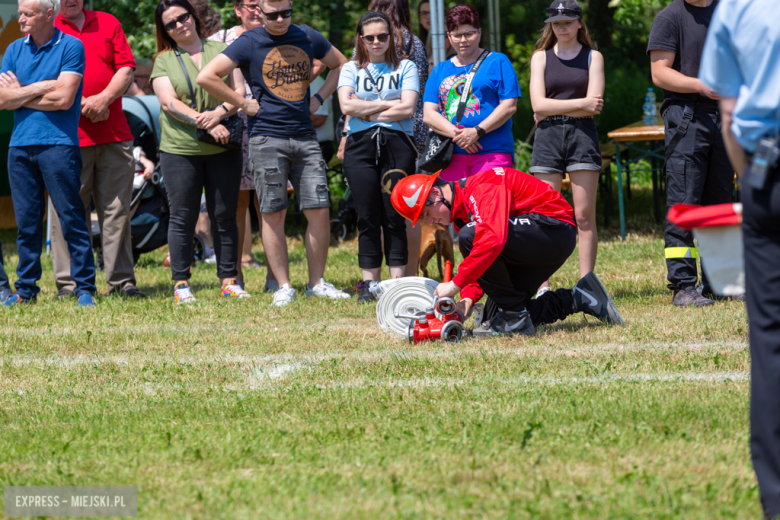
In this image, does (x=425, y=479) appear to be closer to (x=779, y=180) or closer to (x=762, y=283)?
(x=762, y=283)

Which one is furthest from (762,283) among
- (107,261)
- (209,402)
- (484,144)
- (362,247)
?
(107,261)

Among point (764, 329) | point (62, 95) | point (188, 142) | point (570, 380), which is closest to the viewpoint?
point (764, 329)

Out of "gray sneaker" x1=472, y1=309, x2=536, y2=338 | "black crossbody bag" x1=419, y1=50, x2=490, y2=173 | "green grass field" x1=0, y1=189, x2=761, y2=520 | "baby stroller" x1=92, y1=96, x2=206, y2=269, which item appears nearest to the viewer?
"green grass field" x1=0, y1=189, x2=761, y2=520

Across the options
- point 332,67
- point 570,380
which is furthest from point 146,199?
point 570,380

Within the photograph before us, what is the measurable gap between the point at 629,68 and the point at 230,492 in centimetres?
1901

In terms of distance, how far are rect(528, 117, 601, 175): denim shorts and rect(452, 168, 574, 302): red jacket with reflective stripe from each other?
0.83 m

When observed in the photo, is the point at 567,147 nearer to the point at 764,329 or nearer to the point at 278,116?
the point at 278,116

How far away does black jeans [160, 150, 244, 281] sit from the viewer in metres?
7.00

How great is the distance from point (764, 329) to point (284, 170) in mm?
4798

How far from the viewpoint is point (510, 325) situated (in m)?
5.26

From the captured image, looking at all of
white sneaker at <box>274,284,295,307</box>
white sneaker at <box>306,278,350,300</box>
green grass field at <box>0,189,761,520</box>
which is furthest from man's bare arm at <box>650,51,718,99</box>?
white sneaker at <box>274,284,295,307</box>

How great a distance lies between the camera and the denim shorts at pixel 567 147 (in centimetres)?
609

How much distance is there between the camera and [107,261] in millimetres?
7449

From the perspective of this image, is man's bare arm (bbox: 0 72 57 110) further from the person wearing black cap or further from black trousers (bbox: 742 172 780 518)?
black trousers (bbox: 742 172 780 518)
